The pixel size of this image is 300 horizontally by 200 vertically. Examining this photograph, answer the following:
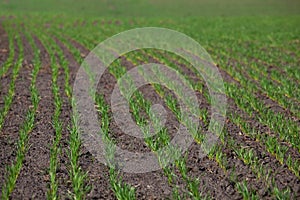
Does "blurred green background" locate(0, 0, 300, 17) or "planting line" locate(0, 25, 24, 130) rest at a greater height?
"planting line" locate(0, 25, 24, 130)

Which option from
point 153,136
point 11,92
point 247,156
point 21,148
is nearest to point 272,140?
point 247,156

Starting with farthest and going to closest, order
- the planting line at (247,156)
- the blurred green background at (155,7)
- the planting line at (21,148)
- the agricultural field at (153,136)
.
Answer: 1. the blurred green background at (155,7)
2. the planting line at (247,156)
3. the agricultural field at (153,136)
4. the planting line at (21,148)

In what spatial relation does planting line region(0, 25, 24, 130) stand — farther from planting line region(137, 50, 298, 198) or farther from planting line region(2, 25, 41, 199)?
planting line region(137, 50, 298, 198)

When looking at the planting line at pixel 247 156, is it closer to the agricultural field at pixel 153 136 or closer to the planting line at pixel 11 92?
the agricultural field at pixel 153 136

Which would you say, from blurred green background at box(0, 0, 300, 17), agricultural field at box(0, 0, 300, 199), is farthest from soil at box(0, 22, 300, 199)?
blurred green background at box(0, 0, 300, 17)

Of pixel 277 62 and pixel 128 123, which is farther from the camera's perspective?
pixel 277 62

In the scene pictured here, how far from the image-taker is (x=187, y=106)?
26.9ft

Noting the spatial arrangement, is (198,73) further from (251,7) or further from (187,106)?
(251,7)

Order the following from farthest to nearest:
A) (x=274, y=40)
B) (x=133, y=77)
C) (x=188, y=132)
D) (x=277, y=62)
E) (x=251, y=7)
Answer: (x=251, y=7) → (x=274, y=40) → (x=277, y=62) → (x=133, y=77) → (x=188, y=132)

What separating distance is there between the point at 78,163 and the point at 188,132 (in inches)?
79.7

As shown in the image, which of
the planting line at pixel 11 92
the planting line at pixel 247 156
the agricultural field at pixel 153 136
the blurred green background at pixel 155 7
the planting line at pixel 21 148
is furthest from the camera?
the blurred green background at pixel 155 7

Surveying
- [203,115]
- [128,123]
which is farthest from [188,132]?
[128,123]

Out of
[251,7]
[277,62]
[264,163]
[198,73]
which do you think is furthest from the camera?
[251,7]

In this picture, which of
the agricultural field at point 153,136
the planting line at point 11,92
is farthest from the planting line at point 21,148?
the planting line at point 11,92
